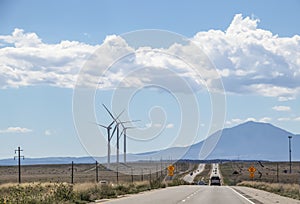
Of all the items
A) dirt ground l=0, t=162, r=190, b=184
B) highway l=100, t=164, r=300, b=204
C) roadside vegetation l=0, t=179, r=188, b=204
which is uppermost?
roadside vegetation l=0, t=179, r=188, b=204

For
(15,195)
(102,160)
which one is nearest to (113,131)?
(102,160)

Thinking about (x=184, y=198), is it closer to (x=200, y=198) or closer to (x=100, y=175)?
(x=200, y=198)

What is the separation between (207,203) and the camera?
115 ft

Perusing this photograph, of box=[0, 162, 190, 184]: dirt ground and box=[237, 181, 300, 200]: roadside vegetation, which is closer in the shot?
box=[237, 181, 300, 200]: roadside vegetation

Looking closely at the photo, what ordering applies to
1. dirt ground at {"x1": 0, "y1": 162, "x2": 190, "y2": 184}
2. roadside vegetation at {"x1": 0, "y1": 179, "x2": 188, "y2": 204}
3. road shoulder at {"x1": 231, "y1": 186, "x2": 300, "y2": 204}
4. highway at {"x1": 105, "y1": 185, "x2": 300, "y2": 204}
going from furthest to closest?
dirt ground at {"x1": 0, "y1": 162, "x2": 190, "y2": 184}
road shoulder at {"x1": 231, "y1": 186, "x2": 300, "y2": 204}
highway at {"x1": 105, "y1": 185, "x2": 300, "y2": 204}
roadside vegetation at {"x1": 0, "y1": 179, "x2": 188, "y2": 204}

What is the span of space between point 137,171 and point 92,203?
8730 centimetres

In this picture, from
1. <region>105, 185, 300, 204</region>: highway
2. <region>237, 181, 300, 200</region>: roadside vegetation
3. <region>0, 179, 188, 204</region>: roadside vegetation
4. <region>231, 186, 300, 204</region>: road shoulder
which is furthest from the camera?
<region>237, 181, 300, 200</region>: roadside vegetation

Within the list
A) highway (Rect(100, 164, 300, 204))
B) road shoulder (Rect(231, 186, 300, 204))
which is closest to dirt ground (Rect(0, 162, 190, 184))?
highway (Rect(100, 164, 300, 204))

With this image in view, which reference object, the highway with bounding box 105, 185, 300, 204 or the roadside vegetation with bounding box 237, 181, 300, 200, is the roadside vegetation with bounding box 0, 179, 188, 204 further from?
the roadside vegetation with bounding box 237, 181, 300, 200

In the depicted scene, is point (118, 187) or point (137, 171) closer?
point (118, 187)

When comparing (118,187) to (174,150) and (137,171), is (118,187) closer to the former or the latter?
(174,150)

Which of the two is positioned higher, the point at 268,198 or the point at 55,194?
the point at 55,194

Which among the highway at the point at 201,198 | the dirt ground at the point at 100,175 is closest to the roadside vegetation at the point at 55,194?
the highway at the point at 201,198

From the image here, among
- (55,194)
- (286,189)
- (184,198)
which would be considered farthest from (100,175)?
(55,194)
